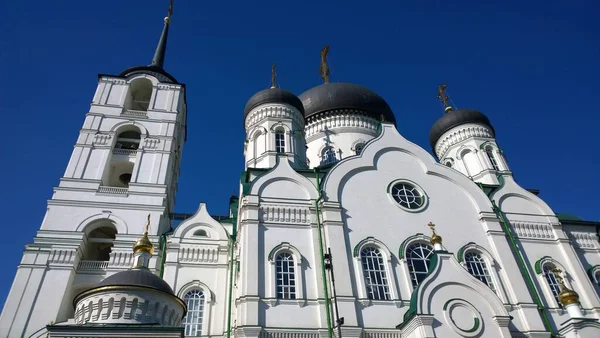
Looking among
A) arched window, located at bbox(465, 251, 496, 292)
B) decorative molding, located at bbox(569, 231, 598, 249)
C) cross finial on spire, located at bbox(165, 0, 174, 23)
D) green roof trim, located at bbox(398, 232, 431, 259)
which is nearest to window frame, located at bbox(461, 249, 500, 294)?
arched window, located at bbox(465, 251, 496, 292)

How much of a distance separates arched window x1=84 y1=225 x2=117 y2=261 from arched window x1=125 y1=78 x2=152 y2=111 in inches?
277

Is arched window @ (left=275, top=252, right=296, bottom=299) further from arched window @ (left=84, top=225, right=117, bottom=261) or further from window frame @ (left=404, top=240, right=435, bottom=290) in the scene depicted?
arched window @ (left=84, top=225, right=117, bottom=261)

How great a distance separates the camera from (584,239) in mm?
19297

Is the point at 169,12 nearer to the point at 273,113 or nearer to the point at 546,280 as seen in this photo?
the point at 273,113

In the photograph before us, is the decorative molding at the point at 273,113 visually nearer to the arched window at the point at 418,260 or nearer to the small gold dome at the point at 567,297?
the arched window at the point at 418,260

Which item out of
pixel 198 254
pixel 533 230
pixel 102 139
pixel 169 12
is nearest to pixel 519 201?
pixel 533 230

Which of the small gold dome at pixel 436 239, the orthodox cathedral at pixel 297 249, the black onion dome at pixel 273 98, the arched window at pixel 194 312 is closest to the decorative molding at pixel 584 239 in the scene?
the orthodox cathedral at pixel 297 249

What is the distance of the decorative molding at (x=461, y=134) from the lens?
23.0m

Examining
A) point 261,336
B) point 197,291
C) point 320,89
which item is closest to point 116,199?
point 197,291

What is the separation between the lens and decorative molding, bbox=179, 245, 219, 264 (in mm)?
16906

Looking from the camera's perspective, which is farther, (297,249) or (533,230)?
(533,230)

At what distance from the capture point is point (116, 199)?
62.4 feet

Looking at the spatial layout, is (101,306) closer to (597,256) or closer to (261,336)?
(261,336)

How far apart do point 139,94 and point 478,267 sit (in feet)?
64.0
